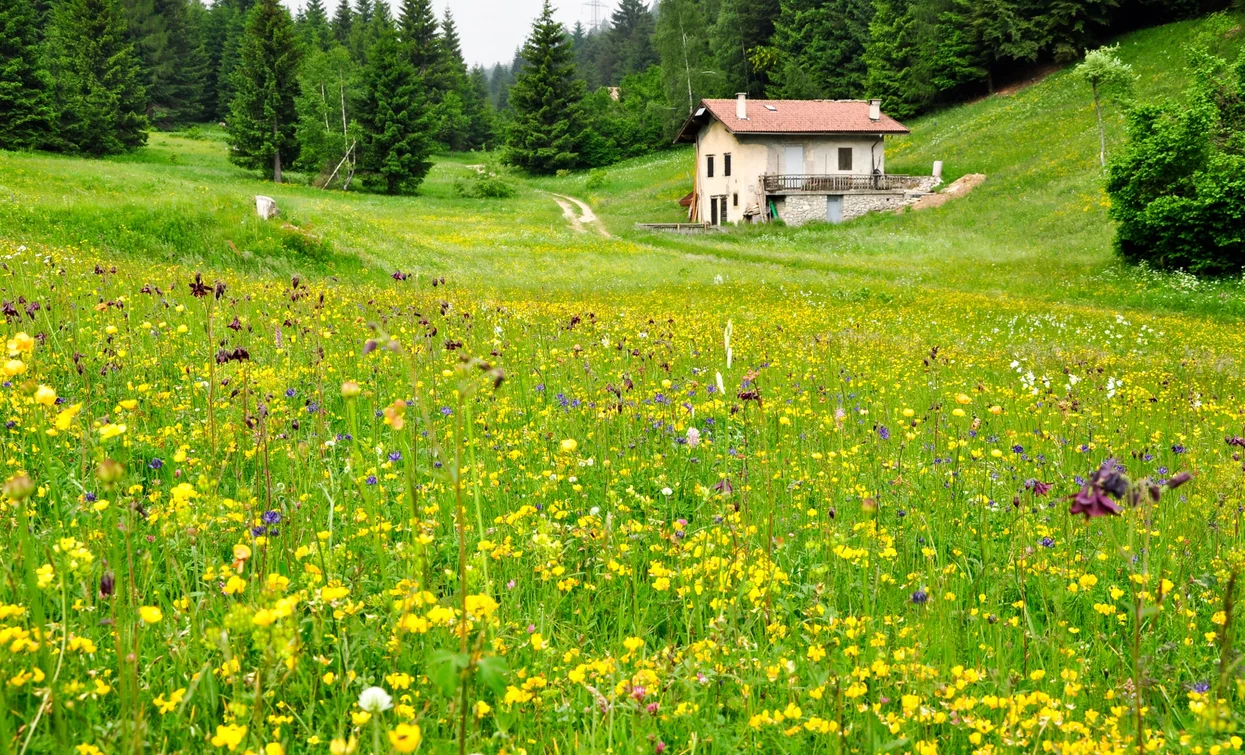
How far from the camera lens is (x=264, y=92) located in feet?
167

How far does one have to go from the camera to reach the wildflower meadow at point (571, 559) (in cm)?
229

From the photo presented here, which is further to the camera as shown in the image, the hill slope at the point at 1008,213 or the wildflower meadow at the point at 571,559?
the hill slope at the point at 1008,213

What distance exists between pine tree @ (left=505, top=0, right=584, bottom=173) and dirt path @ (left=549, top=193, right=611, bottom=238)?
10.1 metres

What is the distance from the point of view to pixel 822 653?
8.73 feet

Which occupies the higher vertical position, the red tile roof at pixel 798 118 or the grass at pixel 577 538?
the red tile roof at pixel 798 118

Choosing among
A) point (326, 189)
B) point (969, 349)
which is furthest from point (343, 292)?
point (326, 189)

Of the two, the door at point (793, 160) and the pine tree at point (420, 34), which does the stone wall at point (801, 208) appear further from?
the pine tree at point (420, 34)

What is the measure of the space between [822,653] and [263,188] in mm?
47945

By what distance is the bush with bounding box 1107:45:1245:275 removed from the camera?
22078 millimetres

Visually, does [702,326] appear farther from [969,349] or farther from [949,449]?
[949,449]

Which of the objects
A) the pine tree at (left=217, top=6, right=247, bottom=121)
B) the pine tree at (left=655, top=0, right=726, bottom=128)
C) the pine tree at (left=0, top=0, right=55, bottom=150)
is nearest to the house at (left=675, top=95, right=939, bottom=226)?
the pine tree at (left=655, top=0, right=726, bottom=128)

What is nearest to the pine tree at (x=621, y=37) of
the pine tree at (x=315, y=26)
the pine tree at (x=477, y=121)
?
the pine tree at (x=477, y=121)

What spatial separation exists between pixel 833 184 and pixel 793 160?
2.68 m

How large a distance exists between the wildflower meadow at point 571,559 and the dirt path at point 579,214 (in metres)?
33.1
